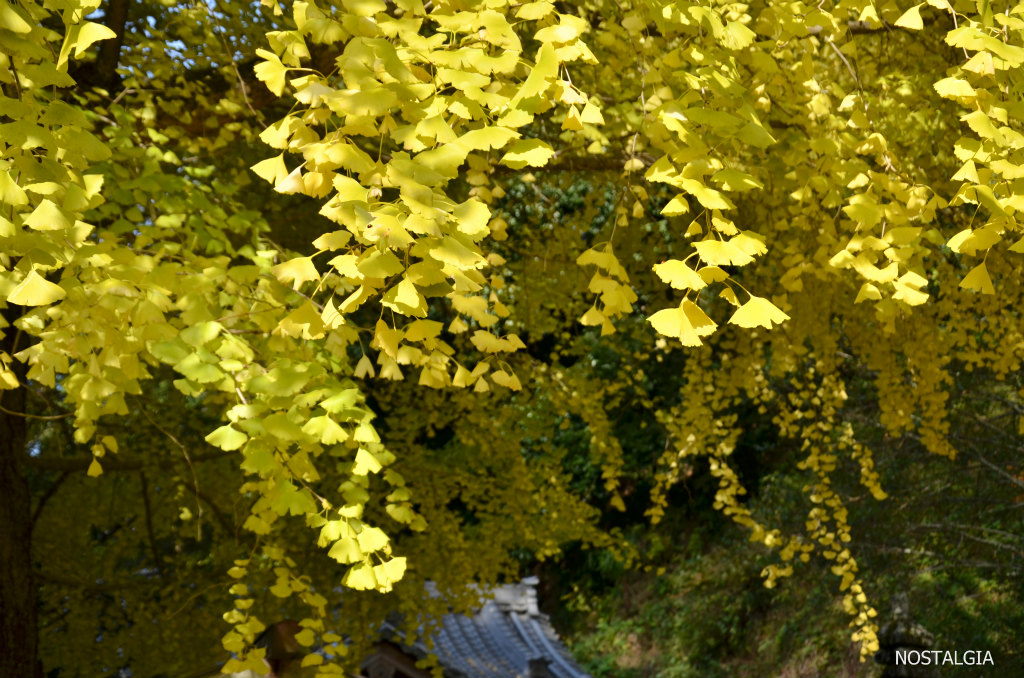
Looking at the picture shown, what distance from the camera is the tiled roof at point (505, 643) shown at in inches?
395

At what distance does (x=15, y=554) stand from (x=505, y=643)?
7.53 metres

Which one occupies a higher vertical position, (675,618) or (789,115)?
(789,115)

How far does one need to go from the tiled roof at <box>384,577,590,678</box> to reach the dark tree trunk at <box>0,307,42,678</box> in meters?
4.76

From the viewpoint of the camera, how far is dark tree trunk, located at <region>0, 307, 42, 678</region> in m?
4.61

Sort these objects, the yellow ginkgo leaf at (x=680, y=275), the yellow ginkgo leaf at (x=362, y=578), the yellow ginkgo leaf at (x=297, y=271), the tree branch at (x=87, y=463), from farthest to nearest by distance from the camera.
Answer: the tree branch at (x=87, y=463) → the yellow ginkgo leaf at (x=362, y=578) → the yellow ginkgo leaf at (x=297, y=271) → the yellow ginkgo leaf at (x=680, y=275)

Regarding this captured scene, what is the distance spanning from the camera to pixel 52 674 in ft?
33.5

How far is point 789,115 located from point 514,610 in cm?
959

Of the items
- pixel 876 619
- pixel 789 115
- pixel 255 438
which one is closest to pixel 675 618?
pixel 876 619

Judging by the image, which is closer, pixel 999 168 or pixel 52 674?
pixel 999 168

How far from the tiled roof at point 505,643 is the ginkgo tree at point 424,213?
2.82 metres

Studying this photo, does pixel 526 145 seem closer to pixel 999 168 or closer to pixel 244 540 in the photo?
pixel 999 168

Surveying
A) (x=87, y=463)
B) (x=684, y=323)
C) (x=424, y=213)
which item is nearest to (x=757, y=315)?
(x=684, y=323)

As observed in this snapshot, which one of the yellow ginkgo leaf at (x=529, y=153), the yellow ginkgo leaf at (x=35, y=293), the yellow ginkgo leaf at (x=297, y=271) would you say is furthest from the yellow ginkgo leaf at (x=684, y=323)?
the yellow ginkgo leaf at (x=35, y=293)

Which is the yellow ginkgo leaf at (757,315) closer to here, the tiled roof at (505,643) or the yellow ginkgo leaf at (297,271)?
the yellow ginkgo leaf at (297,271)
